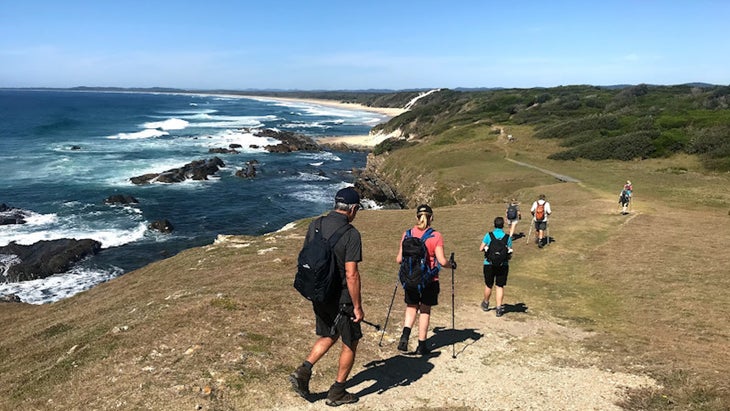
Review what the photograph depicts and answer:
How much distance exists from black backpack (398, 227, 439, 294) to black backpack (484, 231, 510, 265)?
296 centimetres

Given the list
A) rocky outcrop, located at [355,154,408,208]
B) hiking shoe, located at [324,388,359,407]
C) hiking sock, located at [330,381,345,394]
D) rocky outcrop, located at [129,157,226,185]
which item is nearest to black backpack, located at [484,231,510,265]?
hiking shoe, located at [324,388,359,407]

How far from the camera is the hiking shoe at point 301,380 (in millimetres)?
7250

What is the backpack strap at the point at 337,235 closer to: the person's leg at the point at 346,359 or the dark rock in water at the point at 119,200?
the person's leg at the point at 346,359

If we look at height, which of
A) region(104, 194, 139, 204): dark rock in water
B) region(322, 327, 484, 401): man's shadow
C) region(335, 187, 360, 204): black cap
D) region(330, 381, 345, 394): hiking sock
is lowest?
region(104, 194, 139, 204): dark rock in water

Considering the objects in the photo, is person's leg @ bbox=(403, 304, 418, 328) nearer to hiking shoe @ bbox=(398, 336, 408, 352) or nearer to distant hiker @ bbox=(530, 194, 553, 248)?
hiking shoe @ bbox=(398, 336, 408, 352)

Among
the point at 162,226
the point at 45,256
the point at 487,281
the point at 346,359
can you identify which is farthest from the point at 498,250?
the point at 162,226

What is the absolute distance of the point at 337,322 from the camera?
22.3ft

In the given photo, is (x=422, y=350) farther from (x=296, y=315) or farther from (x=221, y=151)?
(x=221, y=151)

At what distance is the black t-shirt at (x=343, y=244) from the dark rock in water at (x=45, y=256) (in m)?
28.7

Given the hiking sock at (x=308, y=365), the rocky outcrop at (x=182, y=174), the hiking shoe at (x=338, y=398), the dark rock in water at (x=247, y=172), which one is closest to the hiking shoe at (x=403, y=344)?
the hiking shoe at (x=338, y=398)

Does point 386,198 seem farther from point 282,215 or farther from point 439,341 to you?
point 439,341

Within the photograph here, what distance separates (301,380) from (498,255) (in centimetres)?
608

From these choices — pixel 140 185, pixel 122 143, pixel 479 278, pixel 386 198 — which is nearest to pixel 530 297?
pixel 479 278

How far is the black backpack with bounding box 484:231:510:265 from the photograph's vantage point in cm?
1135
